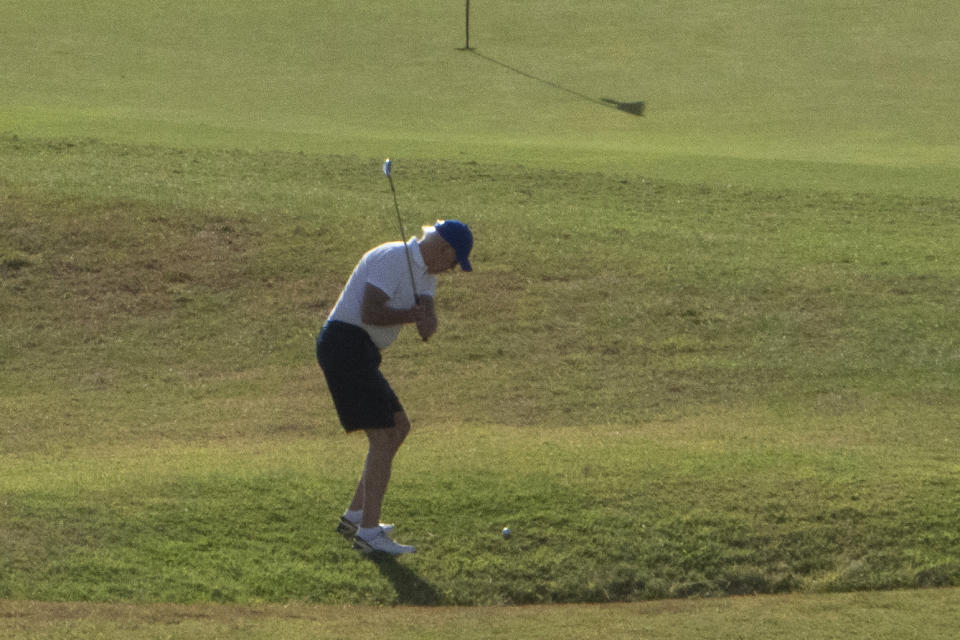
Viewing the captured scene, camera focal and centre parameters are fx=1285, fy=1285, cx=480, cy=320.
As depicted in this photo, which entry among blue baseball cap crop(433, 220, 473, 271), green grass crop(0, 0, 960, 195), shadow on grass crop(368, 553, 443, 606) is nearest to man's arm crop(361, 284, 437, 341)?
blue baseball cap crop(433, 220, 473, 271)

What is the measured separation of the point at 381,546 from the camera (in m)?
7.47

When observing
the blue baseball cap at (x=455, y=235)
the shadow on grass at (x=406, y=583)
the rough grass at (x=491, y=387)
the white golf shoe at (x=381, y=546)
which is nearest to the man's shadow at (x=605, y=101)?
the rough grass at (x=491, y=387)

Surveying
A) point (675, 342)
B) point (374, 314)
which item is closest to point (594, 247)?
point (675, 342)

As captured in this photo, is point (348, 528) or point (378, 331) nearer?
point (378, 331)

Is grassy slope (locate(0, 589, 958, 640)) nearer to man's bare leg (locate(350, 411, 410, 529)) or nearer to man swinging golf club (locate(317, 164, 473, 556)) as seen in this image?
man's bare leg (locate(350, 411, 410, 529))

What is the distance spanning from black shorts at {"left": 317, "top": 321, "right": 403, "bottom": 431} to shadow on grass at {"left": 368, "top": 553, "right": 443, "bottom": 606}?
78 cm

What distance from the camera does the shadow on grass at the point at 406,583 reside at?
7.11 meters

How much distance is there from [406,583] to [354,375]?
122 cm

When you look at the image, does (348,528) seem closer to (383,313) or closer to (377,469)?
(377,469)

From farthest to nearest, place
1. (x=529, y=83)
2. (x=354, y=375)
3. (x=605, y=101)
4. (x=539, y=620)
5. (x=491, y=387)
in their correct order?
(x=529, y=83) < (x=605, y=101) < (x=491, y=387) < (x=354, y=375) < (x=539, y=620)

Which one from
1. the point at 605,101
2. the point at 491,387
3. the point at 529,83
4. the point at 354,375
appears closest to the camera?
the point at 354,375

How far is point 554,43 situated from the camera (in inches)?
1325

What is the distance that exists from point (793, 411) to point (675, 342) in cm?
205

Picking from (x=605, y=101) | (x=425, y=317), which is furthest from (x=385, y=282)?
(x=605, y=101)
